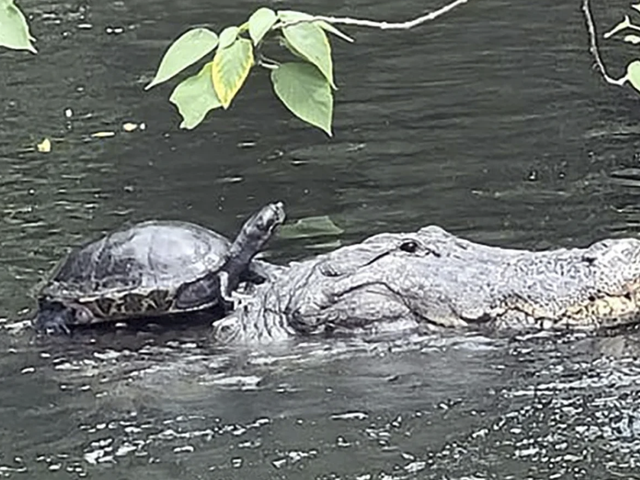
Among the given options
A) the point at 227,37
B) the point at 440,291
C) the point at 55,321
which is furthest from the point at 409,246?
the point at 227,37

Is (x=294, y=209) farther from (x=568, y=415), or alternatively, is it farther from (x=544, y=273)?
(x=568, y=415)

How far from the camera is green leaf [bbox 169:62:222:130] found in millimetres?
2869

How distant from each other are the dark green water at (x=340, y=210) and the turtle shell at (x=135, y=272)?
0.14 metres

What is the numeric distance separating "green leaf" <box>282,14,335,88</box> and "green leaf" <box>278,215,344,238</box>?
5.32 metres

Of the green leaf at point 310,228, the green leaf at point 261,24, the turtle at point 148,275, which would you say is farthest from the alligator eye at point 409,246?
the green leaf at point 261,24

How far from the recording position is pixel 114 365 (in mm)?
6449

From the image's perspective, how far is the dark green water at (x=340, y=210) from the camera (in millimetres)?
5391

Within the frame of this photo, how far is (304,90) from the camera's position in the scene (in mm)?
2902

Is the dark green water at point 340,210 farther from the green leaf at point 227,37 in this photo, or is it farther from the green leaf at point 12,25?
the green leaf at point 12,25

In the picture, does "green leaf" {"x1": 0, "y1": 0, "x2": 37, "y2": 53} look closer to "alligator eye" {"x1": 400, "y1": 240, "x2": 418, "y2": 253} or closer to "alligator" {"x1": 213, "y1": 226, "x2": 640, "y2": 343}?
"alligator" {"x1": 213, "y1": 226, "x2": 640, "y2": 343}

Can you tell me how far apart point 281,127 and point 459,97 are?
1.44 m

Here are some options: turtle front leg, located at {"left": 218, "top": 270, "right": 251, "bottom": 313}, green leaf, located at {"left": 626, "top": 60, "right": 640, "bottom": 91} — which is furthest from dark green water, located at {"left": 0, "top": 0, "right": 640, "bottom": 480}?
green leaf, located at {"left": 626, "top": 60, "right": 640, "bottom": 91}

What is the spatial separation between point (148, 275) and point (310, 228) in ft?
5.86

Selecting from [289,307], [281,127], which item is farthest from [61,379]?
[281,127]
